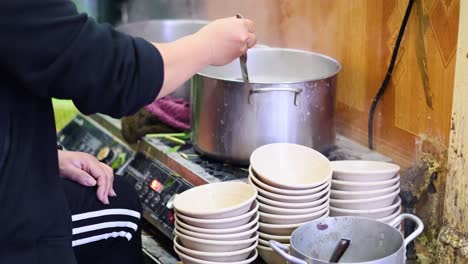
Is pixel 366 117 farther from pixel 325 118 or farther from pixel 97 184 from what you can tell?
pixel 97 184

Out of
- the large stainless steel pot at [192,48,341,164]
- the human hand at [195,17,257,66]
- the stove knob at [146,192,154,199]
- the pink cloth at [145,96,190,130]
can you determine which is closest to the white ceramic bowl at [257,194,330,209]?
the large stainless steel pot at [192,48,341,164]

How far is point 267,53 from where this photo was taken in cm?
258

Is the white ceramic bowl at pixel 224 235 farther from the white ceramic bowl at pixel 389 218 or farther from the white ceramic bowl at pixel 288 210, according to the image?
the white ceramic bowl at pixel 389 218

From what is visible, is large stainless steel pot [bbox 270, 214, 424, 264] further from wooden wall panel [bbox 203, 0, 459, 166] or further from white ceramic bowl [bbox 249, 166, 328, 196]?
wooden wall panel [bbox 203, 0, 459, 166]

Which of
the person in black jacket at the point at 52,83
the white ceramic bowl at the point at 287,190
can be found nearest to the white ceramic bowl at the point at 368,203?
the white ceramic bowl at the point at 287,190

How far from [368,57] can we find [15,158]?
133cm

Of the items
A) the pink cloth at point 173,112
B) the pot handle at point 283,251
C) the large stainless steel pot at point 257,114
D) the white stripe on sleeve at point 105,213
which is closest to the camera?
the pot handle at point 283,251

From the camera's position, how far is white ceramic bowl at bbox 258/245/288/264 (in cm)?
202

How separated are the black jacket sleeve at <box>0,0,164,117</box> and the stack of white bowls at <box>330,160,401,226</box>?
723 millimetres

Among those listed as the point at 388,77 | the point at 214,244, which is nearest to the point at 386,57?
the point at 388,77

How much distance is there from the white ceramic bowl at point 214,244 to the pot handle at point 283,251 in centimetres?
11

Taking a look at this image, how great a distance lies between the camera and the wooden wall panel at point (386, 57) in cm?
212

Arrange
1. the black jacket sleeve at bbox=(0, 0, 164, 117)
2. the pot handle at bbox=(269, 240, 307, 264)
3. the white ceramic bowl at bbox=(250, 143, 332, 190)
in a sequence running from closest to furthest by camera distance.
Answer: the black jacket sleeve at bbox=(0, 0, 164, 117) → the pot handle at bbox=(269, 240, 307, 264) → the white ceramic bowl at bbox=(250, 143, 332, 190)

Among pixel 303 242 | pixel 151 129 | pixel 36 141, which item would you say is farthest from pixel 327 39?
pixel 36 141
